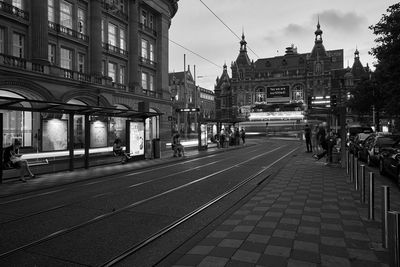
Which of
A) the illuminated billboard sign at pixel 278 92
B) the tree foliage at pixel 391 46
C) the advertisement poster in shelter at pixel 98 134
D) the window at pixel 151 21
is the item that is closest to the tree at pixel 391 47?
the tree foliage at pixel 391 46

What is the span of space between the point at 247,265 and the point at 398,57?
1700 cm

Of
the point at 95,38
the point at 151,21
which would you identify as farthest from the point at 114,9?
the point at 151,21

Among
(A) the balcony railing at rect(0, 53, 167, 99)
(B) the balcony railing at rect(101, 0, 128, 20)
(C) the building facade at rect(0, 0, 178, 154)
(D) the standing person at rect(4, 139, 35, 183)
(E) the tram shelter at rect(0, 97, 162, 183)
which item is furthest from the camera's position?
(B) the balcony railing at rect(101, 0, 128, 20)

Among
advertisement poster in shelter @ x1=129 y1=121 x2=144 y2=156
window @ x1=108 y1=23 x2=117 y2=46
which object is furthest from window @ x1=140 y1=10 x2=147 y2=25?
advertisement poster in shelter @ x1=129 y1=121 x2=144 y2=156

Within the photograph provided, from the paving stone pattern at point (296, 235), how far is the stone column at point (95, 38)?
25.2m

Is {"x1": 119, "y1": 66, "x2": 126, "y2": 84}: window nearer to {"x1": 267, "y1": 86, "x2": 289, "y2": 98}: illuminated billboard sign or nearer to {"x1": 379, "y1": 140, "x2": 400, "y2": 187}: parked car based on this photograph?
{"x1": 379, "y1": 140, "x2": 400, "y2": 187}: parked car

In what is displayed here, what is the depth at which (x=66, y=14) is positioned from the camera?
2750cm

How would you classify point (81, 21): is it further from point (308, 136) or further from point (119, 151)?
point (308, 136)

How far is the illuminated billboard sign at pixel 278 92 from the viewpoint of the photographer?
82438 mm

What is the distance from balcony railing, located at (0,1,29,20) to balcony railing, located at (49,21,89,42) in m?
2.44

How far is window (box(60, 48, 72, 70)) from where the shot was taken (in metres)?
27.0

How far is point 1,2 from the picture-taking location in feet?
70.4

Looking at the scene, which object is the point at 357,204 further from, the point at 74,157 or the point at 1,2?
the point at 1,2

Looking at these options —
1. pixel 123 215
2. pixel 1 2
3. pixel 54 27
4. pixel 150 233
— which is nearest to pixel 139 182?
pixel 123 215
